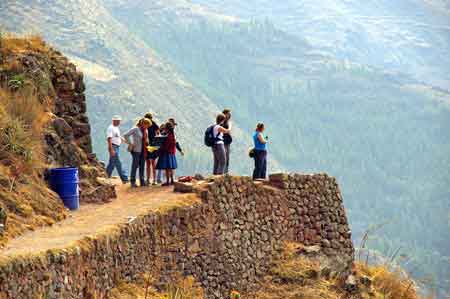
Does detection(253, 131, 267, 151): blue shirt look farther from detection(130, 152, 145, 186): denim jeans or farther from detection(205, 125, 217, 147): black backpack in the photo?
detection(130, 152, 145, 186): denim jeans

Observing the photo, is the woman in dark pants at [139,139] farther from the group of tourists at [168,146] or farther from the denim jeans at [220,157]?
the denim jeans at [220,157]

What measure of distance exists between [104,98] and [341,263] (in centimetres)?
17001

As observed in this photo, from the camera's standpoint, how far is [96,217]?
674 inches

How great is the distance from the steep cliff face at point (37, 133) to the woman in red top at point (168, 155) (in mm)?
1384

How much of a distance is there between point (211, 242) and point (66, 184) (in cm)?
292

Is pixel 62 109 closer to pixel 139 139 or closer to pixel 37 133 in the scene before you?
pixel 139 139

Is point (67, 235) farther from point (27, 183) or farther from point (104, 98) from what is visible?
point (104, 98)

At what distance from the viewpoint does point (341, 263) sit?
2227 centimetres

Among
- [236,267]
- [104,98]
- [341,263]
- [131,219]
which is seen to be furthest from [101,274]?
[104,98]

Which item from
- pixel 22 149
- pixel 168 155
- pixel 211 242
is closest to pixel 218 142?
pixel 168 155

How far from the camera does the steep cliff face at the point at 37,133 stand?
53.0ft

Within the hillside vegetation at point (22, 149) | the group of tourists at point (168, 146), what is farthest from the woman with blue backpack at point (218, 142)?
the hillside vegetation at point (22, 149)

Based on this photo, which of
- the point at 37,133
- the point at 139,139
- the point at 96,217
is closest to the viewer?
the point at 96,217

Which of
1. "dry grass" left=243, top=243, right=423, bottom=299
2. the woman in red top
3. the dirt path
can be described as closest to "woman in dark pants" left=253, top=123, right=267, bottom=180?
"dry grass" left=243, top=243, right=423, bottom=299
